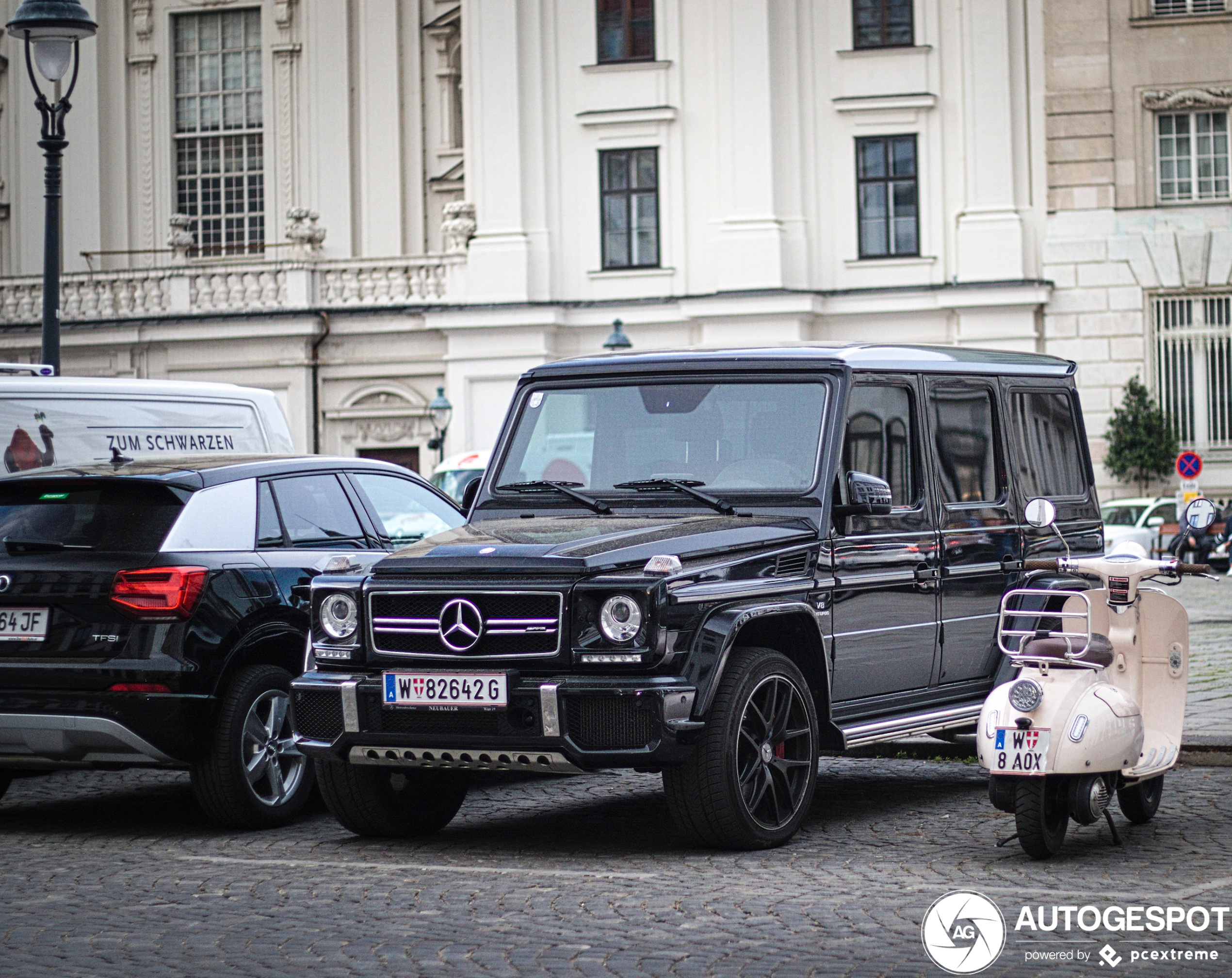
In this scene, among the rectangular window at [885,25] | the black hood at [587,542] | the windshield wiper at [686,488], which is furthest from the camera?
the rectangular window at [885,25]

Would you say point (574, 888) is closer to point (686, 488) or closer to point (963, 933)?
point (963, 933)

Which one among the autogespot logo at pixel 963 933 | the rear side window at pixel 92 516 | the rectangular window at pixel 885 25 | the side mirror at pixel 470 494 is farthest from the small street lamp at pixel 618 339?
the autogespot logo at pixel 963 933

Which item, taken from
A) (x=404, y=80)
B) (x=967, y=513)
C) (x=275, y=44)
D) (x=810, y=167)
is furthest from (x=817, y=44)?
(x=967, y=513)

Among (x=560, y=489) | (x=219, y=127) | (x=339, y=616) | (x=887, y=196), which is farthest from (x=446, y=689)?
(x=219, y=127)

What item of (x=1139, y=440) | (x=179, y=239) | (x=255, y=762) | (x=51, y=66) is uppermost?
(x=179, y=239)

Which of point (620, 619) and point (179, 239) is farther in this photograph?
point (179, 239)

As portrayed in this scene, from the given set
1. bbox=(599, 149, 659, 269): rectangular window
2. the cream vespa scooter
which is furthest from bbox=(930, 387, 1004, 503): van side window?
bbox=(599, 149, 659, 269): rectangular window

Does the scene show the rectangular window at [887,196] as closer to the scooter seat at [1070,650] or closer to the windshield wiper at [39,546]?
the windshield wiper at [39,546]

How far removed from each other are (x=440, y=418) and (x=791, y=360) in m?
31.4

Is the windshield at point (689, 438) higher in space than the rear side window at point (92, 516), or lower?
higher

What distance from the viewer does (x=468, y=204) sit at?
41.1m

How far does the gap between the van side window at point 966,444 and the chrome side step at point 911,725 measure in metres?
1.02

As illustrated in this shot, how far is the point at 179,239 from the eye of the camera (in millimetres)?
43031

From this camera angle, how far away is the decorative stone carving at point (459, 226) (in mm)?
41062
